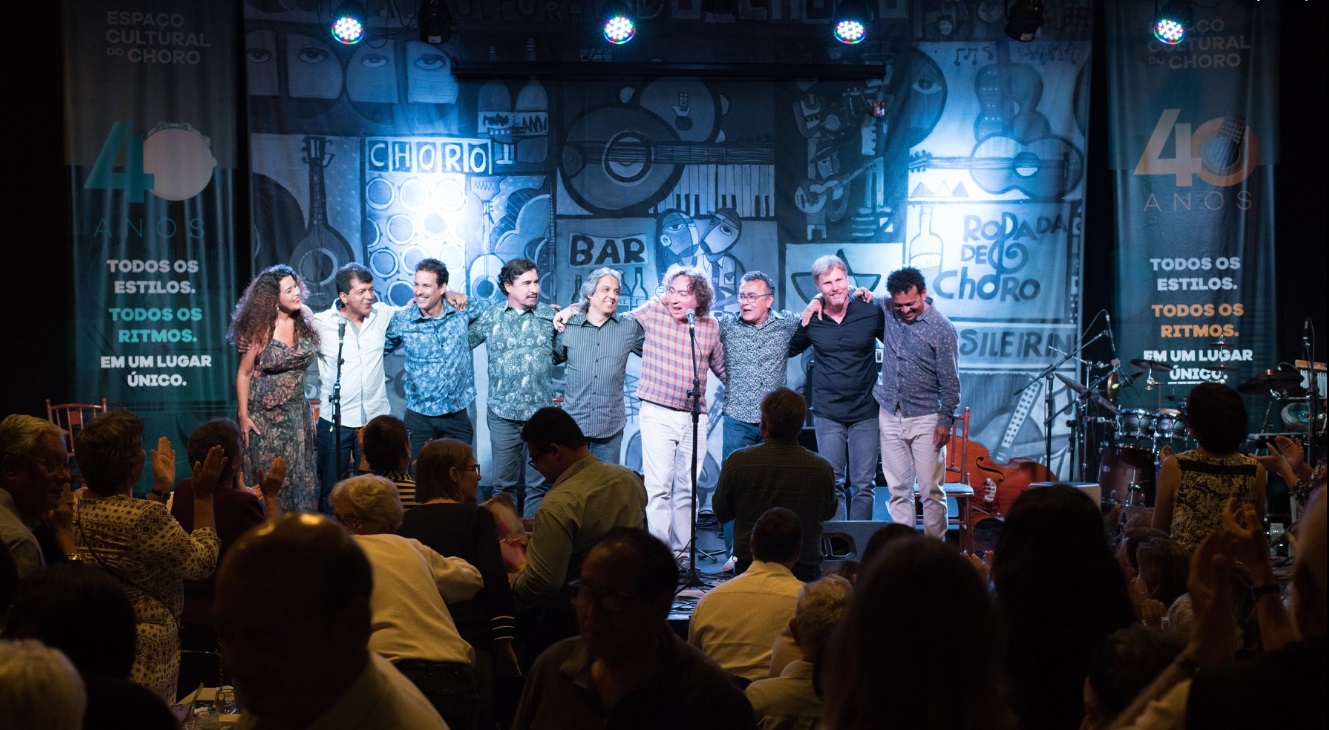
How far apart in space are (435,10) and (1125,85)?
5688mm

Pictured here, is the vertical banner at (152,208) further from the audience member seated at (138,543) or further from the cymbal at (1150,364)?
the cymbal at (1150,364)

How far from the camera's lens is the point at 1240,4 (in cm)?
1005

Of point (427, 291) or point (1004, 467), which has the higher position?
point (427, 291)

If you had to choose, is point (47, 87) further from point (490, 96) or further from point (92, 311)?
point (490, 96)

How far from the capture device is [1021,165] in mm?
10055

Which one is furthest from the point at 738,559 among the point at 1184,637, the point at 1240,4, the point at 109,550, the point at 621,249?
the point at 1240,4

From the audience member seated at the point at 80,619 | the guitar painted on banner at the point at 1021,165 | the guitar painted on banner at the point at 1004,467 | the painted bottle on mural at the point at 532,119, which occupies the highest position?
the painted bottle on mural at the point at 532,119

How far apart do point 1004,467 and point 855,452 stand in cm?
217

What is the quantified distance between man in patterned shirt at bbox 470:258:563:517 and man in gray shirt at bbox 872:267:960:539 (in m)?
2.33

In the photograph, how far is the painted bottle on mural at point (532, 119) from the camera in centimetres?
995

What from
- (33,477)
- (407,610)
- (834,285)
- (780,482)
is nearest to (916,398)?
(834,285)

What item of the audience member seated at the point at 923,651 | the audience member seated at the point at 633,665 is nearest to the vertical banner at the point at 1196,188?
the audience member seated at the point at 633,665

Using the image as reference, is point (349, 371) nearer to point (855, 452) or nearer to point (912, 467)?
point (855, 452)

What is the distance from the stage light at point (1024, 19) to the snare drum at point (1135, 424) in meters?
3.07
